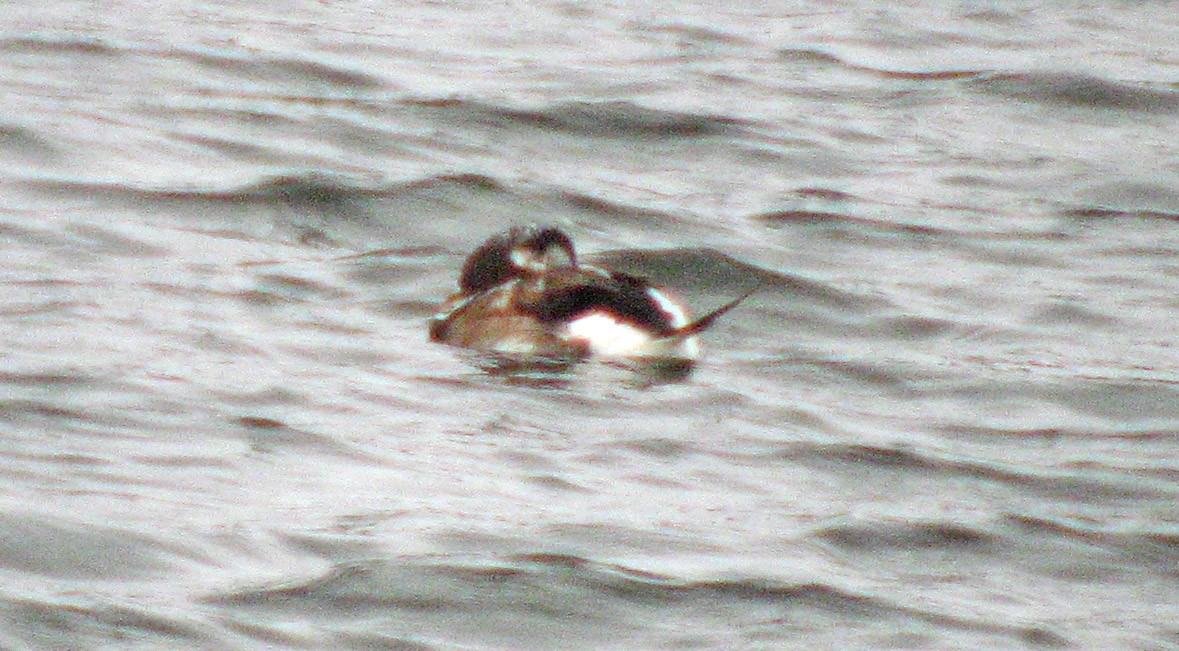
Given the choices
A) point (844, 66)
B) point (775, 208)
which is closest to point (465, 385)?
point (775, 208)

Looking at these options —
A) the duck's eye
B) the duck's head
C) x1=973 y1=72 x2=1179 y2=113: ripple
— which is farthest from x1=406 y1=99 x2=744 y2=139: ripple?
the duck's eye

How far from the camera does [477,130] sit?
13.4 m

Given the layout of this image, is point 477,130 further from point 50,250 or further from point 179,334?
point 179,334

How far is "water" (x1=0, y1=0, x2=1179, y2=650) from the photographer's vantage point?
6.18 metres

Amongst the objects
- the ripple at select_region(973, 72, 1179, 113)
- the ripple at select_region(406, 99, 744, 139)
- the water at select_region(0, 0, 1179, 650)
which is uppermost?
the ripple at select_region(973, 72, 1179, 113)

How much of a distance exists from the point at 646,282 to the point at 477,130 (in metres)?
4.13

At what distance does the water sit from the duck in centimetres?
23

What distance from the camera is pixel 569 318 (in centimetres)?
917

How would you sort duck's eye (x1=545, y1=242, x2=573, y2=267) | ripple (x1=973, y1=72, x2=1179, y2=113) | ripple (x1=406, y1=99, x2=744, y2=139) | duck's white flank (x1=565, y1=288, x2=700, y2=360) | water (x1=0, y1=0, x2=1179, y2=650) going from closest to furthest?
water (x1=0, y1=0, x2=1179, y2=650)
duck's white flank (x1=565, y1=288, x2=700, y2=360)
duck's eye (x1=545, y1=242, x2=573, y2=267)
ripple (x1=406, y1=99, x2=744, y2=139)
ripple (x1=973, y1=72, x2=1179, y2=113)

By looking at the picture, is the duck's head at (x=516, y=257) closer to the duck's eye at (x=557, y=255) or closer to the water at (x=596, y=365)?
the duck's eye at (x=557, y=255)

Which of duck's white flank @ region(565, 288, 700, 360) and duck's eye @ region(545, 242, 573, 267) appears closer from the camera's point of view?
duck's white flank @ region(565, 288, 700, 360)

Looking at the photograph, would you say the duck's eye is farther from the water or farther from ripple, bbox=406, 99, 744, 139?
ripple, bbox=406, 99, 744, 139

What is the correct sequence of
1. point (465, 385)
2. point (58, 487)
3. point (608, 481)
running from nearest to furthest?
point (58, 487)
point (608, 481)
point (465, 385)

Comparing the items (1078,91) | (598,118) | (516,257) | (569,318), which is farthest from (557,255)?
(1078,91)
